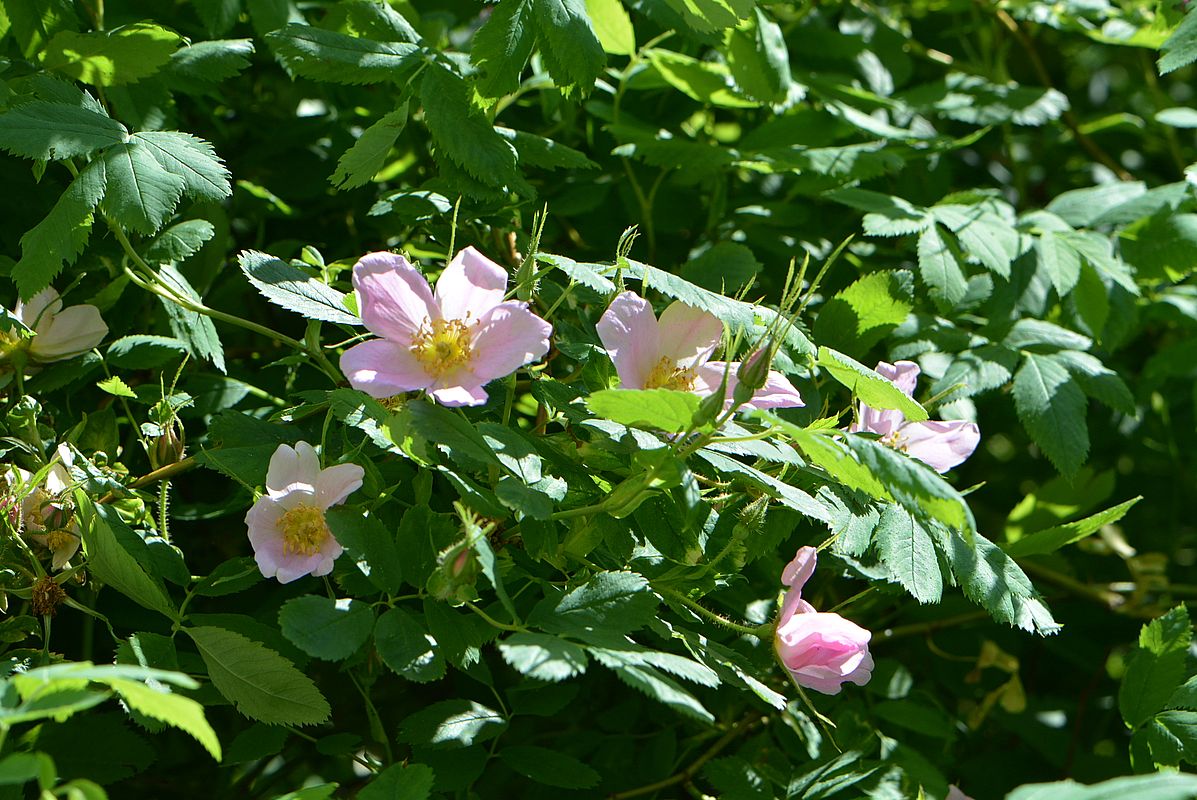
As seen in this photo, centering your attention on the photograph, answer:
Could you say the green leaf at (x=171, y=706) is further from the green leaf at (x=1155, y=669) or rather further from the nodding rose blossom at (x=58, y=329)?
the green leaf at (x=1155, y=669)

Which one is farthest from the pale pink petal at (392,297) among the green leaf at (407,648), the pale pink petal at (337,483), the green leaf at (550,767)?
the green leaf at (550,767)

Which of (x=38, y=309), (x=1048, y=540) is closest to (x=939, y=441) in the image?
(x=1048, y=540)

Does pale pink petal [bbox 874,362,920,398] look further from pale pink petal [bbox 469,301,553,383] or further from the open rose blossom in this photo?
the open rose blossom

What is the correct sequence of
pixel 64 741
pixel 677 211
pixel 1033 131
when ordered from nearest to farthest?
pixel 64 741, pixel 677 211, pixel 1033 131

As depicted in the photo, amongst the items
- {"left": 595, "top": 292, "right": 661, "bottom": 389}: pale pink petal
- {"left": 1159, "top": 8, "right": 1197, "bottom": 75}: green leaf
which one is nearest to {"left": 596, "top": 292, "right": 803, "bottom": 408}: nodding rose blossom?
{"left": 595, "top": 292, "right": 661, "bottom": 389}: pale pink petal

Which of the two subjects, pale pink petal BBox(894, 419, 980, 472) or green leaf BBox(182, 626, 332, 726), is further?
pale pink petal BBox(894, 419, 980, 472)

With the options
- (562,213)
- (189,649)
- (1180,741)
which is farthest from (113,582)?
(1180,741)

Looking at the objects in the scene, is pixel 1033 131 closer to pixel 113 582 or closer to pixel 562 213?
pixel 562 213
